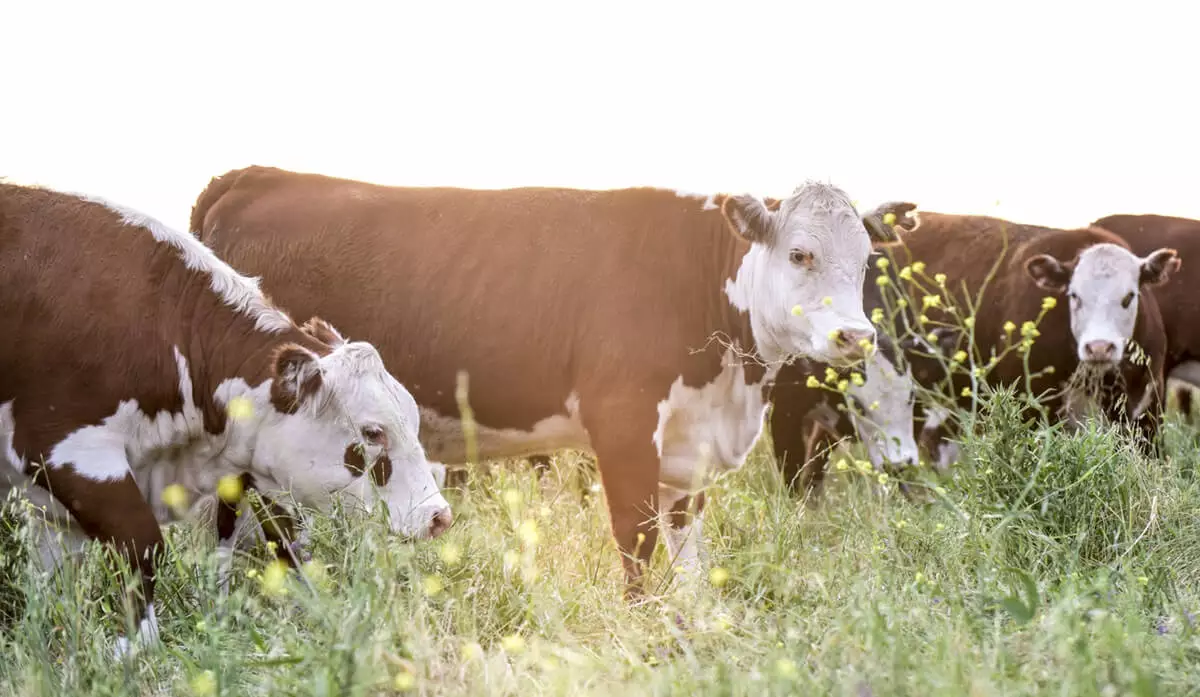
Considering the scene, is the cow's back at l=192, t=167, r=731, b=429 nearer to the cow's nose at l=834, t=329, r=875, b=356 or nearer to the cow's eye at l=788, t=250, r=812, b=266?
the cow's eye at l=788, t=250, r=812, b=266

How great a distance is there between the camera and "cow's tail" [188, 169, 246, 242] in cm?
726

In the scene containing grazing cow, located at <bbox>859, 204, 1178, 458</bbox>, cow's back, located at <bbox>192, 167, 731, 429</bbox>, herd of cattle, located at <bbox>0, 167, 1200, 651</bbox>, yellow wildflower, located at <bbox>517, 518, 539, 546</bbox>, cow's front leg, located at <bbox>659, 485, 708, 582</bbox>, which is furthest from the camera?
grazing cow, located at <bbox>859, 204, 1178, 458</bbox>

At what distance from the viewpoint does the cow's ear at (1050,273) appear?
9.12 m

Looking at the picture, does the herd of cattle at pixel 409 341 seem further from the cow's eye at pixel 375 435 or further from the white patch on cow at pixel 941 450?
the white patch on cow at pixel 941 450

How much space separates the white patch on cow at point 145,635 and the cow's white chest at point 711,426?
2.49 m

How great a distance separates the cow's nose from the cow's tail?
350 cm

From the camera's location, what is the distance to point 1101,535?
5.01m

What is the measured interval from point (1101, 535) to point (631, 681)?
2248mm

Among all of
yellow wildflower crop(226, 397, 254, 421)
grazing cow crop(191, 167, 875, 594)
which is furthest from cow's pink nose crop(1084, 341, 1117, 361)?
yellow wildflower crop(226, 397, 254, 421)

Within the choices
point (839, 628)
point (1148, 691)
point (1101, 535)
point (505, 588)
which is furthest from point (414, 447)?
point (1148, 691)

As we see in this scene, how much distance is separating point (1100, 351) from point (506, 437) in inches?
164

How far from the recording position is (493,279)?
6480mm

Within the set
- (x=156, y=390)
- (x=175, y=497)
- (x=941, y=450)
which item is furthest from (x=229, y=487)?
(x=941, y=450)

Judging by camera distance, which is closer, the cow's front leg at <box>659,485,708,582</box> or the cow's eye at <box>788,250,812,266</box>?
the cow's front leg at <box>659,485,708,582</box>
